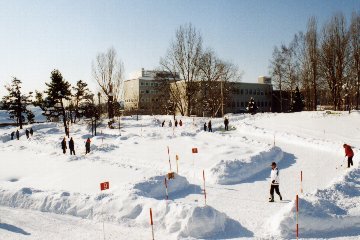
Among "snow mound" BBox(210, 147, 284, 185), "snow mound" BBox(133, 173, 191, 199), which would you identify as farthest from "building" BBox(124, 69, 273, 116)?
"snow mound" BBox(133, 173, 191, 199)

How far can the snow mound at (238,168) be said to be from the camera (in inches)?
631

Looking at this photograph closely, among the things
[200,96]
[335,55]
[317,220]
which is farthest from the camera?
[200,96]

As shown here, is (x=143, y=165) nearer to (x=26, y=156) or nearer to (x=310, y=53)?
(x=26, y=156)

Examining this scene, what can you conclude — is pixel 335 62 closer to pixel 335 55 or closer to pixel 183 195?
pixel 335 55

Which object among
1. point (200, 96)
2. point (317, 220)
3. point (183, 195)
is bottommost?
point (183, 195)

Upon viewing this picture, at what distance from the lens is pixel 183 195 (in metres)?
13.8

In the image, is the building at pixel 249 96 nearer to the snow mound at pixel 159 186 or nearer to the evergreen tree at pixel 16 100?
the evergreen tree at pixel 16 100

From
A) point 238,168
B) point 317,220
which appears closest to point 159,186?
point 238,168

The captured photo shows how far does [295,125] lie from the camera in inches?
1556

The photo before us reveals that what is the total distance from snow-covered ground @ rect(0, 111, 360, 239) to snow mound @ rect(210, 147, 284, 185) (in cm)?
5

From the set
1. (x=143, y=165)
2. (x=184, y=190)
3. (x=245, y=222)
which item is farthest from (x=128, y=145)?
(x=245, y=222)

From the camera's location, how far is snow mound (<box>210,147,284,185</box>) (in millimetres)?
16031

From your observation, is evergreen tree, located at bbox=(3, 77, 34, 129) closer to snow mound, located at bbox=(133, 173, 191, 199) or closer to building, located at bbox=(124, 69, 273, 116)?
building, located at bbox=(124, 69, 273, 116)

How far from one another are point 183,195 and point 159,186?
1088 millimetres
